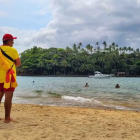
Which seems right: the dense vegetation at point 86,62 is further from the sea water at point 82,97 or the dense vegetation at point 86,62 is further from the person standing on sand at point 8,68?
the person standing on sand at point 8,68

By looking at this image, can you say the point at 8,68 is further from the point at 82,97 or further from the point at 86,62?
the point at 86,62

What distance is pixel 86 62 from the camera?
326 feet

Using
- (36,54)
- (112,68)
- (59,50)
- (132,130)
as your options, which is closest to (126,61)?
(112,68)

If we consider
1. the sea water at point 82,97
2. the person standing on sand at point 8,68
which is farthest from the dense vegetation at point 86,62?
the person standing on sand at point 8,68

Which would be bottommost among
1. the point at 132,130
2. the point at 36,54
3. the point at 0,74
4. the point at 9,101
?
the point at 132,130

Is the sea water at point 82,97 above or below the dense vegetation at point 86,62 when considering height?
below

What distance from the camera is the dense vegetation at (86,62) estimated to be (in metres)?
Result: 97.6

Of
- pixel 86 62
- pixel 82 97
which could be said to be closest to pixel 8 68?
pixel 82 97

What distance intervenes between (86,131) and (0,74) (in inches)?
86.9

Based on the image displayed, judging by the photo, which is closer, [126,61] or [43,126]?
[43,126]

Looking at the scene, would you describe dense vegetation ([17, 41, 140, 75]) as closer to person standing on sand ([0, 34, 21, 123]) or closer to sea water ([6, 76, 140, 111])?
sea water ([6, 76, 140, 111])

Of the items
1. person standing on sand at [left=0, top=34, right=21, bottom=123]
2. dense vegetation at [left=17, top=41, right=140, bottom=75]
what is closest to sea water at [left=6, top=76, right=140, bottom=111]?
person standing on sand at [left=0, top=34, right=21, bottom=123]

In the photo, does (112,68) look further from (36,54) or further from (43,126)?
(43,126)

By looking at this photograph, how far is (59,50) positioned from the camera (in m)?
112
